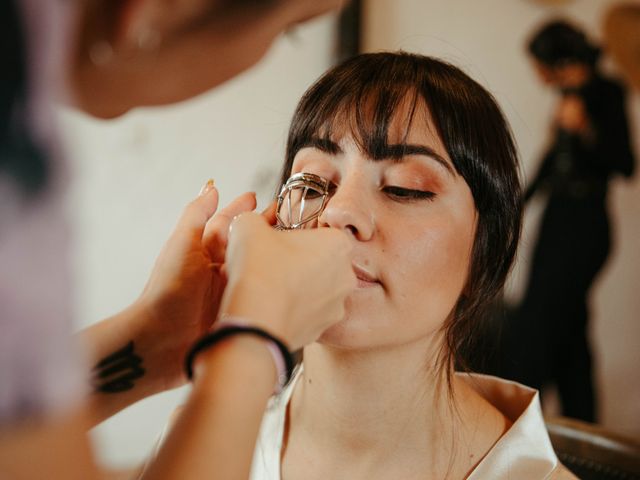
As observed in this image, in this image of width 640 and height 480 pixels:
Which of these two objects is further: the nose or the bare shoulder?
the bare shoulder

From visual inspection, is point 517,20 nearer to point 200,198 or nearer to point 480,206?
point 480,206

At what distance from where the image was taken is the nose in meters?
0.78

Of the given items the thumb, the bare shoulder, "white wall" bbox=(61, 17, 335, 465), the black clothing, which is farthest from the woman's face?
the black clothing

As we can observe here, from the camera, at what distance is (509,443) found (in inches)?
36.2

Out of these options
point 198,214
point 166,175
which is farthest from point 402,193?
point 166,175

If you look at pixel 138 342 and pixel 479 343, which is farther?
pixel 479 343

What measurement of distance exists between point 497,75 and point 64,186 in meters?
2.43

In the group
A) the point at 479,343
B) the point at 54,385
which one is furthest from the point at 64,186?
the point at 479,343

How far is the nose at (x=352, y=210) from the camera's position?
0.78 meters

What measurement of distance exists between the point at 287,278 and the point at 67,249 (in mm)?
198

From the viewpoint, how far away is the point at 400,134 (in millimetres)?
871

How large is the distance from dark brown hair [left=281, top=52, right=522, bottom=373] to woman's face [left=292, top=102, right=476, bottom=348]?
0.02 meters

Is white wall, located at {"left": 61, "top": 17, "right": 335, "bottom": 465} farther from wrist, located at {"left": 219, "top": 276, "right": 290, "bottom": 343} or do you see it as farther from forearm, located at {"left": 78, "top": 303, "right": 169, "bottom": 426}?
wrist, located at {"left": 219, "top": 276, "right": 290, "bottom": 343}

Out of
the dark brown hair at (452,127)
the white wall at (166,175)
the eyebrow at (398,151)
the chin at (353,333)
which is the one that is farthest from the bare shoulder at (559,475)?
the white wall at (166,175)
